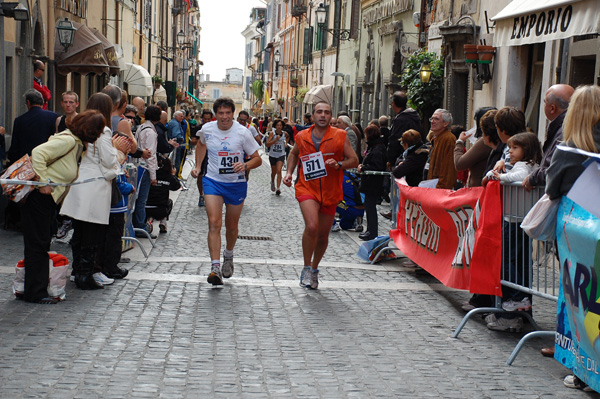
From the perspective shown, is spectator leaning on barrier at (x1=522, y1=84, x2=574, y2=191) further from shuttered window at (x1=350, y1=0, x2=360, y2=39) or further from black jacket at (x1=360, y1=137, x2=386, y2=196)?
shuttered window at (x1=350, y1=0, x2=360, y2=39)

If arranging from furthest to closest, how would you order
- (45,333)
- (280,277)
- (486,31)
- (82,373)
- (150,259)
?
(486,31)
(150,259)
(280,277)
(45,333)
(82,373)

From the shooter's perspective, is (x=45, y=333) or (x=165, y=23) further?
(x=165, y=23)

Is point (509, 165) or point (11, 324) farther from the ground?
point (509, 165)

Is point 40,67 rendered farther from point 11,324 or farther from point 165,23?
point 165,23

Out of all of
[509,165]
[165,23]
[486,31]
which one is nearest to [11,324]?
[509,165]

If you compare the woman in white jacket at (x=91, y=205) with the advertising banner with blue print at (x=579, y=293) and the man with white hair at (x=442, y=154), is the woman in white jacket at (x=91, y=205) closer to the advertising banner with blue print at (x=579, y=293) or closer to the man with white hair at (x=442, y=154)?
the man with white hair at (x=442, y=154)

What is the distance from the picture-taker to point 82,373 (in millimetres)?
5621

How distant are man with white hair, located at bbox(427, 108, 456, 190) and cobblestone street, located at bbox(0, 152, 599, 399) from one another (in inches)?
42.7

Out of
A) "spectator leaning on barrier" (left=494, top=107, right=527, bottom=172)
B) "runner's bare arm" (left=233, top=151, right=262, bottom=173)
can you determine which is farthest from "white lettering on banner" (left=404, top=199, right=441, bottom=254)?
"runner's bare arm" (left=233, top=151, right=262, bottom=173)

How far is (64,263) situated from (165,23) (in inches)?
1828

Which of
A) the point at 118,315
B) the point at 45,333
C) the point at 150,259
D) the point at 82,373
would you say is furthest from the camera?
the point at 150,259

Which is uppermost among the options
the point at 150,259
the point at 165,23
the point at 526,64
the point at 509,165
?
the point at 165,23

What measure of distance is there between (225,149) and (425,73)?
450 inches

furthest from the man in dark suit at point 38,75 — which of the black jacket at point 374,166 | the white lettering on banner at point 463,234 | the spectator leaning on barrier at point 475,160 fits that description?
the white lettering on banner at point 463,234
